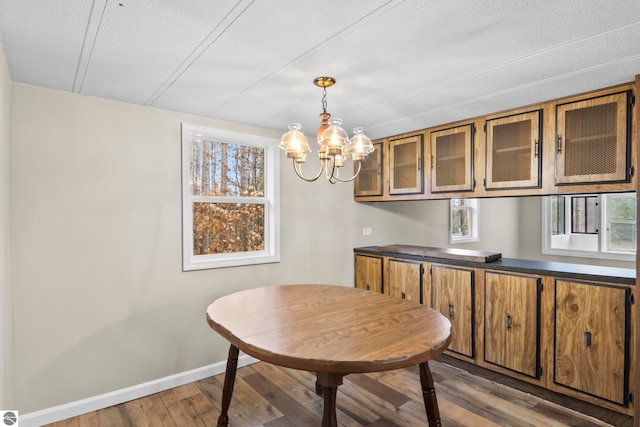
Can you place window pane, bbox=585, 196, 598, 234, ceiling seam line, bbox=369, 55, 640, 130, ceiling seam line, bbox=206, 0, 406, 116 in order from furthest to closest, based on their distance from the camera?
window pane, bbox=585, 196, 598, 234, ceiling seam line, bbox=369, 55, 640, 130, ceiling seam line, bbox=206, 0, 406, 116

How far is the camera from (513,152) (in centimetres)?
270

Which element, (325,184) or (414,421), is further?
(325,184)

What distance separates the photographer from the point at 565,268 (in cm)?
258

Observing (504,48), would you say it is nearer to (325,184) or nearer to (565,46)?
(565,46)

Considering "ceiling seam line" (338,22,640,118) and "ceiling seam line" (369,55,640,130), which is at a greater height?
"ceiling seam line" (338,22,640,118)

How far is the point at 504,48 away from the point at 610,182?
123 centimetres

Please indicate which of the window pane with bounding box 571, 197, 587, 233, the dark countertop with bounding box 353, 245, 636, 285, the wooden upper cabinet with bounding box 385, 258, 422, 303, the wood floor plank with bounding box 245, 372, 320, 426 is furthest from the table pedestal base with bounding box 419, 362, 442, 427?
the window pane with bounding box 571, 197, 587, 233

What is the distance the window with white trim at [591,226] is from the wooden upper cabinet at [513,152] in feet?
7.04

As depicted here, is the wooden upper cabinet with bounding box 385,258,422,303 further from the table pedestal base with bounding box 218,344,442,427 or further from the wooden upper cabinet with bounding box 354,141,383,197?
the table pedestal base with bounding box 218,344,442,427

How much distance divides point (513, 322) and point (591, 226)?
3050mm

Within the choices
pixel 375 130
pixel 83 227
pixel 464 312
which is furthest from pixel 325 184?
pixel 83 227

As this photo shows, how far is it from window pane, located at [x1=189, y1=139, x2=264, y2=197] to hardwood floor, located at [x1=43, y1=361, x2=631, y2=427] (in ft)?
5.46

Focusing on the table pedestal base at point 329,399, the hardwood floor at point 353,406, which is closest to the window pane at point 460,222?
the hardwood floor at point 353,406

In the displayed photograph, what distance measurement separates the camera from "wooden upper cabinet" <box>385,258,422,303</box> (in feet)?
11.1
